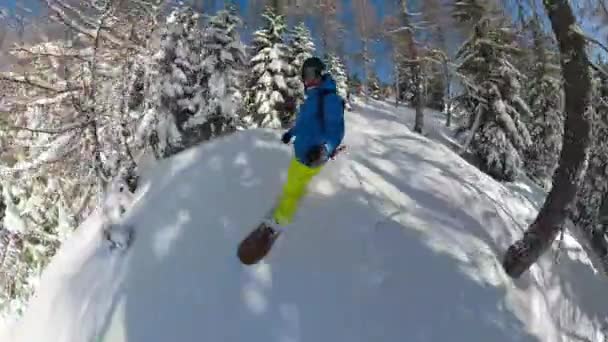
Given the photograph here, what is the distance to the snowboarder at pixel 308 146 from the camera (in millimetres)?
4480

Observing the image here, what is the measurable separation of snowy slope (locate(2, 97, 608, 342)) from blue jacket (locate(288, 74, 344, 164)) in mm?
723

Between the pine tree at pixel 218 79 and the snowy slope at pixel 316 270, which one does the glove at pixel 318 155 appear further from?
the pine tree at pixel 218 79

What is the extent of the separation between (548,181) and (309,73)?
24.2 metres

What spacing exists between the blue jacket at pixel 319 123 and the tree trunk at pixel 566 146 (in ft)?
7.26

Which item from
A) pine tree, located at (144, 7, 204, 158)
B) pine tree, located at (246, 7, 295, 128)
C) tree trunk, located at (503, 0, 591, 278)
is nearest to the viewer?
tree trunk, located at (503, 0, 591, 278)

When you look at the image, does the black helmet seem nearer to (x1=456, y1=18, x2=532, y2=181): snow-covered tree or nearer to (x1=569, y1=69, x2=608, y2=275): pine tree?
(x1=569, y1=69, x2=608, y2=275): pine tree

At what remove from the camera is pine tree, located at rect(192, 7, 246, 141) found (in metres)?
12.0

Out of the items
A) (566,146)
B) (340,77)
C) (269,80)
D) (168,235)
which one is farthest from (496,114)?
(168,235)

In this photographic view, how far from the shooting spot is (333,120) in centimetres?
455

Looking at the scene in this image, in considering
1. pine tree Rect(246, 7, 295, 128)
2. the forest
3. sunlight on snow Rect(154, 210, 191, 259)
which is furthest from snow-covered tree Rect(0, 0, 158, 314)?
pine tree Rect(246, 7, 295, 128)

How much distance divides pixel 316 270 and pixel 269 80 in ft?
68.9

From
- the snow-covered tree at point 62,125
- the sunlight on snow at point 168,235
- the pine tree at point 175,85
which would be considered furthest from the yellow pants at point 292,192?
the pine tree at point 175,85

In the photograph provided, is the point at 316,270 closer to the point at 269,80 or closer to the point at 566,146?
the point at 566,146

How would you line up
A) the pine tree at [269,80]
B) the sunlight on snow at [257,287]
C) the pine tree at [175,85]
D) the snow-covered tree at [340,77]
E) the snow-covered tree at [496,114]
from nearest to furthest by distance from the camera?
1. the sunlight on snow at [257,287]
2. the pine tree at [175,85]
3. the snow-covered tree at [496,114]
4. the pine tree at [269,80]
5. the snow-covered tree at [340,77]
